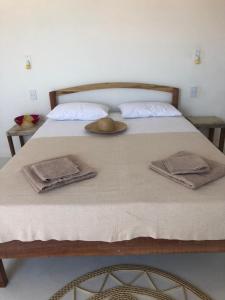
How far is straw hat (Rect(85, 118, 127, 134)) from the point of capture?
2211 mm

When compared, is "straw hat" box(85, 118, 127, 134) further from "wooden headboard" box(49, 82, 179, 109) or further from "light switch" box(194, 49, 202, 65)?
"light switch" box(194, 49, 202, 65)

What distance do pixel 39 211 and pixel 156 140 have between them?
114 centimetres

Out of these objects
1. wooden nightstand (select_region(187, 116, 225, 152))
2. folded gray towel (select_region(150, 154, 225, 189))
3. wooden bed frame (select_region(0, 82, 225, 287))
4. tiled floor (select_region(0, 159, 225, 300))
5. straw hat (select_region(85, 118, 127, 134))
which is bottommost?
tiled floor (select_region(0, 159, 225, 300))

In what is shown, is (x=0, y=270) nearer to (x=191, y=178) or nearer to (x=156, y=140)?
(x=191, y=178)

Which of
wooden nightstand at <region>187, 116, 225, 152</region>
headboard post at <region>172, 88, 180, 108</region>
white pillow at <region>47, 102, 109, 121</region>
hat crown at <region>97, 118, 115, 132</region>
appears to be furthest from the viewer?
headboard post at <region>172, 88, 180, 108</region>

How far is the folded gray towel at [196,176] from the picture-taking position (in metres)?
1.38

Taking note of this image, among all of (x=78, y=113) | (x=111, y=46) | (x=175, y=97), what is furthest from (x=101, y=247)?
(x=111, y=46)

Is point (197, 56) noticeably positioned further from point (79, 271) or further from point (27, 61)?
point (79, 271)

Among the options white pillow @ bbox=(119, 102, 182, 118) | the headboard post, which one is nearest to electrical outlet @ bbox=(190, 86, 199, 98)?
the headboard post

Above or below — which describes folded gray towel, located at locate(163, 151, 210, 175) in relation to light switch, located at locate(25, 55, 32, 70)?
below

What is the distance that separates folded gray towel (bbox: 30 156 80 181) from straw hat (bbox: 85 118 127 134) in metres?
0.68

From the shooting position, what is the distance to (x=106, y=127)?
2.21m

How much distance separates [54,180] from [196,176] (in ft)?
2.60

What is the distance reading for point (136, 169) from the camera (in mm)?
1596
